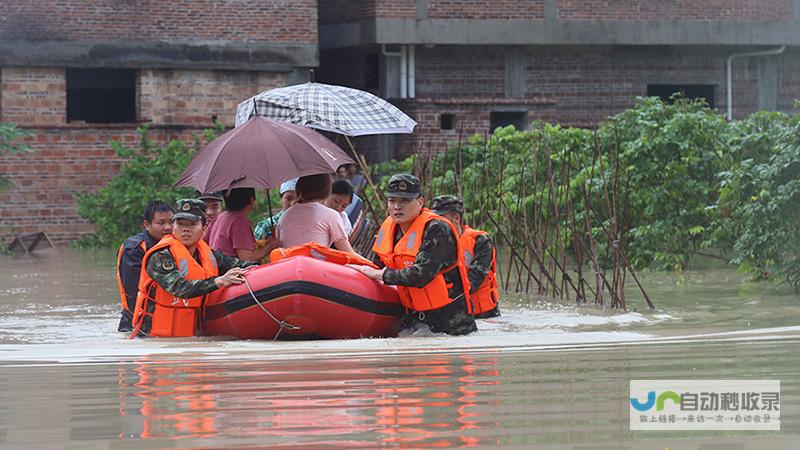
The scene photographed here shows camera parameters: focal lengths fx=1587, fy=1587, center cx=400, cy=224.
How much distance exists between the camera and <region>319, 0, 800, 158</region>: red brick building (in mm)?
26047

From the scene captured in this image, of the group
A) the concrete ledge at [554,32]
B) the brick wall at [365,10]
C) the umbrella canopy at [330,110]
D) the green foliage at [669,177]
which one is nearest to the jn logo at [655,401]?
the umbrella canopy at [330,110]

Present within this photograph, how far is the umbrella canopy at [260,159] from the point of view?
11375 mm

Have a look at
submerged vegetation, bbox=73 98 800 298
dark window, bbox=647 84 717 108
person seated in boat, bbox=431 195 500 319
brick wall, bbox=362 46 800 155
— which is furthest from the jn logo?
dark window, bbox=647 84 717 108

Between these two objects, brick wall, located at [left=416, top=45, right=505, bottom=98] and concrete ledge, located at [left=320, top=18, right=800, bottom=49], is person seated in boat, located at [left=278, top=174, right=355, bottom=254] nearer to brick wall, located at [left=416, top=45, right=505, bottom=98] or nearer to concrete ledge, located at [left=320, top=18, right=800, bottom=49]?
concrete ledge, located at [left=320, top=18, right=800, bottom=49]

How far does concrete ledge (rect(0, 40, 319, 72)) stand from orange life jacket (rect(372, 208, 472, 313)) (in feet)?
45.4

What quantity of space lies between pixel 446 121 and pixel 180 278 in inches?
622

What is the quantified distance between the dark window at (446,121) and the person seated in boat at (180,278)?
49.6 feet

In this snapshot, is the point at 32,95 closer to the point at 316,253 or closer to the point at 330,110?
the point at 330,110

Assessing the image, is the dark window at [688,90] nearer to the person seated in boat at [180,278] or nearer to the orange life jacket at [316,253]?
the orange life jacket at [316,253]

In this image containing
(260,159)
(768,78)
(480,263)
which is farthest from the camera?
(768,78)

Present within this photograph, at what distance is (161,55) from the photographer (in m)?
24.6

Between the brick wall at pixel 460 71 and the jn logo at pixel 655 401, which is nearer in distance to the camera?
the jn logo at pixel 655 401

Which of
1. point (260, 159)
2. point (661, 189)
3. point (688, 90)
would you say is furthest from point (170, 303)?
point (688, 90)

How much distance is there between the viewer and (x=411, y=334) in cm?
1129
